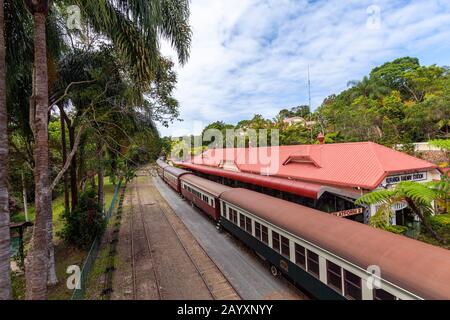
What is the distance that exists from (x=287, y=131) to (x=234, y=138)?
958 cm

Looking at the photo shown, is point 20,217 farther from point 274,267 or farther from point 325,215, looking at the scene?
point 325,215

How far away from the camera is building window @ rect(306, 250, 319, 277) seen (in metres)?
7.38

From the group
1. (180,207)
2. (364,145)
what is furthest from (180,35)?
(180,207)

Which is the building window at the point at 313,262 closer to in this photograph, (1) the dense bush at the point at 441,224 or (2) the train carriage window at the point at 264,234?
(2) the train carriage window at the point at 264,234

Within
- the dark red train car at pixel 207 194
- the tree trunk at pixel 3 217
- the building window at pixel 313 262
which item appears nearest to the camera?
the tree trunk at pixel 3 217

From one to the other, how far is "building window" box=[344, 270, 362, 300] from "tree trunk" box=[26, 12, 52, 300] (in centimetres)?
748

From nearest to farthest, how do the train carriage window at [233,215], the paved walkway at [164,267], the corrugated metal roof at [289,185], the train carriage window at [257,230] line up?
the paved walkway at [164,267]
the train carriage window at [257,230]
the corrugated metal roof at [289,185]
the train carriage window at [233,215]

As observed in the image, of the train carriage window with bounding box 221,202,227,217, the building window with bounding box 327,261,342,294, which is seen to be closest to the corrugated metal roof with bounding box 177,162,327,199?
the train carriage window with bounding box 221,202,227,217

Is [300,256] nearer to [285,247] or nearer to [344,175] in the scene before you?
[285,247]

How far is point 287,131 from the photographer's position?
41.7 meters

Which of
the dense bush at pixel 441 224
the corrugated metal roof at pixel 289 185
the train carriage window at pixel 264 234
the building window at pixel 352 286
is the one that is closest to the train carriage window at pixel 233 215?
the train carriage window at pixel 264 234

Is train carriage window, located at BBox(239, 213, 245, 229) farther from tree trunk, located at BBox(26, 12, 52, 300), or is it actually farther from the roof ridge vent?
tree trunk, located at BBox(26, 12, 52, 300)

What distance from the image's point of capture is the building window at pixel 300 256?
→ 799 cm

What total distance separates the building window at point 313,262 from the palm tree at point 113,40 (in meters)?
7.24
